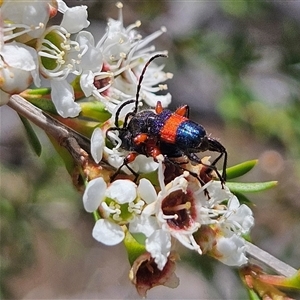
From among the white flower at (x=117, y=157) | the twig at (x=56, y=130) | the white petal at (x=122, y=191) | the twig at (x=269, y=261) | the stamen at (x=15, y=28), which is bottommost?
the twig at (x=269, y=261)

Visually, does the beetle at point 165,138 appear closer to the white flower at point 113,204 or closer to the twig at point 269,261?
the white flower at point 113,204

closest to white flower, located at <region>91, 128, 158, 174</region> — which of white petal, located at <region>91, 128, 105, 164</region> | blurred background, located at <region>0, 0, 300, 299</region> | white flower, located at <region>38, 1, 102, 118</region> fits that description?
white petal, located at <region>91, 128, 105, 164</region>

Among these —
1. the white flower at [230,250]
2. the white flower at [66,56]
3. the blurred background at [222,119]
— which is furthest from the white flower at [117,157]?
the blurred background at [222,119]

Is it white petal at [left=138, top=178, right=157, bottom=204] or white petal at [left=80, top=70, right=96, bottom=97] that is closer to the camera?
white petal at [left=138, top=178, right=157, bottom=204]

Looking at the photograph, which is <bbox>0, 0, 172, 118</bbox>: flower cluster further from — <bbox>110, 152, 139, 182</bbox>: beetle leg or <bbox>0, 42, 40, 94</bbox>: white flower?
<bbox>110, 152, 139, 182</bbox>: beetle leg

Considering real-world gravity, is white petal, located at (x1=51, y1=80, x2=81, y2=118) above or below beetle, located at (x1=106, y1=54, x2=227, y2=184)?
below

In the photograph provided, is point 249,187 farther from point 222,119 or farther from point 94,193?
point 222,119
